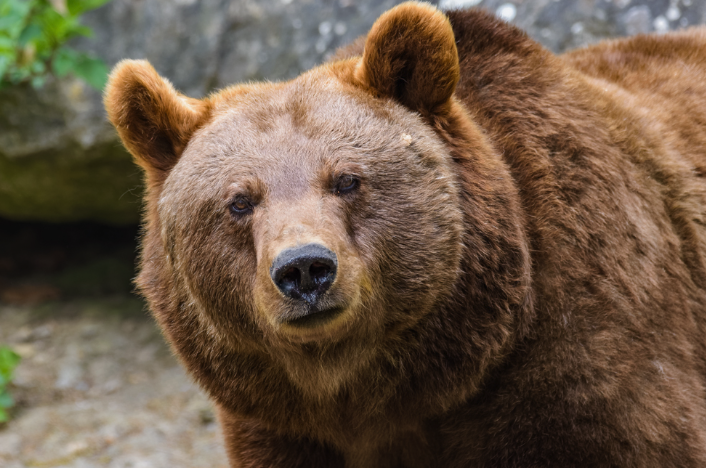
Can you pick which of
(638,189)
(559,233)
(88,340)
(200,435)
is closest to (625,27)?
(638,189)

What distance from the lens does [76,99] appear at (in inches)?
259

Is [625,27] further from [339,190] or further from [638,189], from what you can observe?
[339,190]

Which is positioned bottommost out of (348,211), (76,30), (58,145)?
(348,211)

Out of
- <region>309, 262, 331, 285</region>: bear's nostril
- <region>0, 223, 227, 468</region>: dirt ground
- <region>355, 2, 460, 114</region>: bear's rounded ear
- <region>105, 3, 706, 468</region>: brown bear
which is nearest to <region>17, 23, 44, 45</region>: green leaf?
<region>0, 223, 227, 468</region>: dirt ground

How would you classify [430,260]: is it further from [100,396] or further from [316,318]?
[100,396]

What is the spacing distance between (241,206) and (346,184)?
0.44 meters

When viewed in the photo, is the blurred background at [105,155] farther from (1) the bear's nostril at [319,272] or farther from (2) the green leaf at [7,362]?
(1) the bear's nostril at [319,272]

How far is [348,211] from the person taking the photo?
9.48 ft

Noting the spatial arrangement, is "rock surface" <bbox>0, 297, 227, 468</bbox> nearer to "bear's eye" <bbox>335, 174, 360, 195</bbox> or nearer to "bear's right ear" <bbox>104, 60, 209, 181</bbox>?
"bear's right ear" <bbox>104, 60, 209, 181</bbox>

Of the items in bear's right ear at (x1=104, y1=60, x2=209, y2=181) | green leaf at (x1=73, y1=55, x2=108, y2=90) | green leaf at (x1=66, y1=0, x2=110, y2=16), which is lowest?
bear's right ear at (x1=104, y1=60, x2=209, y2=181)

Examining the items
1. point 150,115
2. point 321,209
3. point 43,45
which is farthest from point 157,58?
point 321,209

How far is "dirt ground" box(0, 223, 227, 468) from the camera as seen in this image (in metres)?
5.48

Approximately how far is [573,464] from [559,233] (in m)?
0.98

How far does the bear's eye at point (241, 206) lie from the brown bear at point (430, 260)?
0.01 metres
